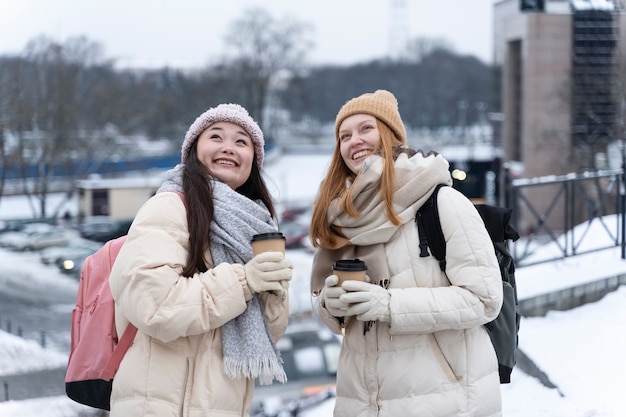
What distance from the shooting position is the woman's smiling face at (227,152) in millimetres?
3076

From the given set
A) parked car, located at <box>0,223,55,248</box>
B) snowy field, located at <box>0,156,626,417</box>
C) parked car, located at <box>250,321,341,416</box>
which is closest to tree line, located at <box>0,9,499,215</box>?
parked car, located at <box>0,223,55,248</box>

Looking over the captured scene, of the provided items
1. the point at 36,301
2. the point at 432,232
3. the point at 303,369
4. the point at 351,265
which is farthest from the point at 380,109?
the point at 36,301

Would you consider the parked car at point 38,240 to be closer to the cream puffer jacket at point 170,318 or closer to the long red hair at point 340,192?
the long red hair at point 340,192

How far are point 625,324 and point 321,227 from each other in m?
3.39

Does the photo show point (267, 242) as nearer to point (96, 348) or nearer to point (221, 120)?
point (221, 120)

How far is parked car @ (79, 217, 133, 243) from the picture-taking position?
1308 inches

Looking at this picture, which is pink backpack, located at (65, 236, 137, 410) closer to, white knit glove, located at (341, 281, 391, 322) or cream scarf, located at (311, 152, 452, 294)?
white knit glove, located at (341, 281, 391, 322)

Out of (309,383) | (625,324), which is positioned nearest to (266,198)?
(625,324)

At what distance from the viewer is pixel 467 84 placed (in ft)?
291

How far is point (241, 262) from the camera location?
2898 millimetres

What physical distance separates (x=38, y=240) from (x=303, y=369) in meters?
18.1

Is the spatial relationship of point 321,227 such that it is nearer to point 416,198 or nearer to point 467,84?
point 416,198

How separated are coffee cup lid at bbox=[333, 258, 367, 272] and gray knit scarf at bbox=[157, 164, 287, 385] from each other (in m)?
0.32

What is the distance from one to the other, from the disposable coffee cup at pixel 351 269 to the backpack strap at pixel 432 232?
0.26 metres
